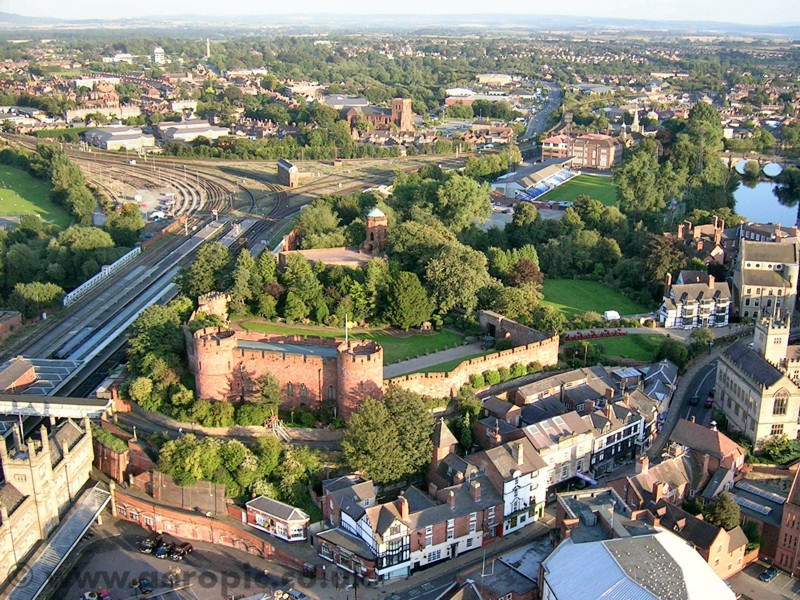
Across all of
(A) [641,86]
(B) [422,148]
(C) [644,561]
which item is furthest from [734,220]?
(A) [641,86]

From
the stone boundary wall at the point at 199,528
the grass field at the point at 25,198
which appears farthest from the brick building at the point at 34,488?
the grass field at the point at 25,198

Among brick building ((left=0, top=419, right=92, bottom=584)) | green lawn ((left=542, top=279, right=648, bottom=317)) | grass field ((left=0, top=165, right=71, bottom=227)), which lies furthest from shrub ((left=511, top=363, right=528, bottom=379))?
grass field ((left=0, top=165, right=71, bottom=227))

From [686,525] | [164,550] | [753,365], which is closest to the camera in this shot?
[686,525]

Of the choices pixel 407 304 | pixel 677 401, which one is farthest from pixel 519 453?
pixel 407 304

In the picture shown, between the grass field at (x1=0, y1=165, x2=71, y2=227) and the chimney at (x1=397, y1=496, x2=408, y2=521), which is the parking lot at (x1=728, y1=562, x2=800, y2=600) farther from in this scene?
the grass field at (x1=0, y1=165, x2=71, y2=227)

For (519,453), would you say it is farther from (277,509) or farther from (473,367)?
(277,509)
